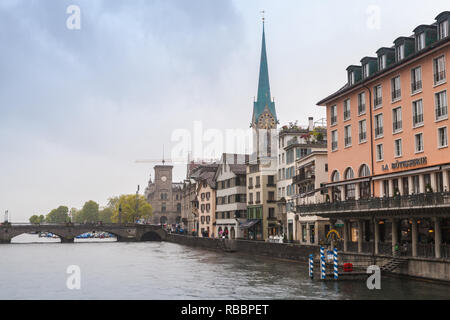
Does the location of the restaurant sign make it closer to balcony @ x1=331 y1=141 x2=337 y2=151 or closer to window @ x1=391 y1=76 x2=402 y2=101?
window @ x1=391 y1=76 x2=402 y2=101

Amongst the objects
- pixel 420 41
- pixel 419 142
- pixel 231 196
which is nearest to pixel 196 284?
Answer: pixel 419 142

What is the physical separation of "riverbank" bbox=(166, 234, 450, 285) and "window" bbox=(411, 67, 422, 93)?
46.7 ft

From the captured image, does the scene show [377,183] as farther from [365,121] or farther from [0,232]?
[0,232]

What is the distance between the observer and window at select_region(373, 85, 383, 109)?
51600 millimetres

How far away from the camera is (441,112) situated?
141ft

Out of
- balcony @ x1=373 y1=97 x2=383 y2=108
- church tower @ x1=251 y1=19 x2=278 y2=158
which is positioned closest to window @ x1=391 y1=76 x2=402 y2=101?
balcony @ x1=373 y1=97 x2=383 y2=108

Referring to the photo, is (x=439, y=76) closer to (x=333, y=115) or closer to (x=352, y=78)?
(x=352, y=78)

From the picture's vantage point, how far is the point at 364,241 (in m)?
54.7

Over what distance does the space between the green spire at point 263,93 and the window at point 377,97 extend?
100.0 m

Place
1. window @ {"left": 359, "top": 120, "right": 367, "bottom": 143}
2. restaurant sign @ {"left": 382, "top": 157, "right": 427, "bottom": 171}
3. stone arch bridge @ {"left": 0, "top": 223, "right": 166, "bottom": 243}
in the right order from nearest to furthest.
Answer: restaurant sign @ {"left": 382, "top": 157, "right": 427, "bottom": 171} → window @ {"left": 359, "top": 120, "right": 367, "bottom": 143} → stone arch bridge @ {"left": 0, "top": 223, "right": 166, "bottom": 243}

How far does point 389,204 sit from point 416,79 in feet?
35.7

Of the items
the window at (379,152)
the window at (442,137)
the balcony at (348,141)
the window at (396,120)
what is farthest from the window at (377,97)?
the window at (442,137)
